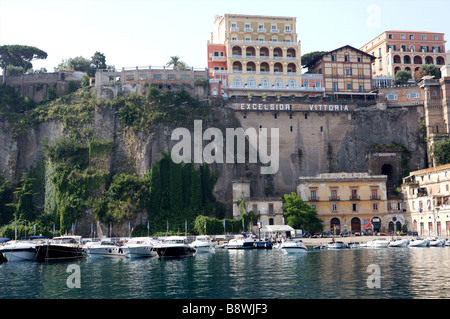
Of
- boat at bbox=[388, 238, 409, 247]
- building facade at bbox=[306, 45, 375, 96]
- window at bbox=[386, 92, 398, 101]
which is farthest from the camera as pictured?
building facade at bbox=[306, 45, 375, 96]

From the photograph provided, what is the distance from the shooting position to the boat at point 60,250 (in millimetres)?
50062

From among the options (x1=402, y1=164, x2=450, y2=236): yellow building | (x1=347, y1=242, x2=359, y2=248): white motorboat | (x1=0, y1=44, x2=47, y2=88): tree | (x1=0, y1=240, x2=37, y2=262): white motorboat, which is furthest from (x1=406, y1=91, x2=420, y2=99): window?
(x1=0, y1=44, x2=47, y2=88): tree

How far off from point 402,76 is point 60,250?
69.0 meters

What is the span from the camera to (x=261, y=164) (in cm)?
7931

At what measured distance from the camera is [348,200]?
243ft

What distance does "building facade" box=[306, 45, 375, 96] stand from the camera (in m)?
89.9

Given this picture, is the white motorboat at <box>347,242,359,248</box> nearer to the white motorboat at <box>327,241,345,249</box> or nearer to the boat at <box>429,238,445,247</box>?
the white motorboat at <box>327,241,345,249</box>

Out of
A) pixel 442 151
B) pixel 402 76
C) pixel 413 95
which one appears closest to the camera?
pixel 442 151

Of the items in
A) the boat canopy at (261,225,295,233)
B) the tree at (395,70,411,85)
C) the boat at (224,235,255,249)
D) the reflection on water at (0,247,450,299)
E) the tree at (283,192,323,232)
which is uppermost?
the tree at (395,70,411,85)

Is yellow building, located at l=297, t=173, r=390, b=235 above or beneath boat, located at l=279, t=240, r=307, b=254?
above

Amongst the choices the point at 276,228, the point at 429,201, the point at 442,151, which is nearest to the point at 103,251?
the point at 276,228

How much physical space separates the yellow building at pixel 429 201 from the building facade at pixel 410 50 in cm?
3186

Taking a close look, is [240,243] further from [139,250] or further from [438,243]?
[438,243]
